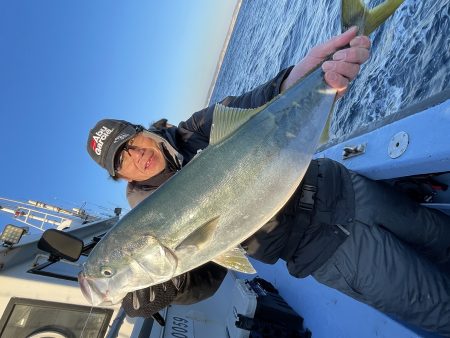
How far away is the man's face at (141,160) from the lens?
2.96 meters

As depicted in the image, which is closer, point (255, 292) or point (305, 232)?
point (305, 232)

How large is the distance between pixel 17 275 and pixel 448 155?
165 inches

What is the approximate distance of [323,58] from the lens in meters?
2.42

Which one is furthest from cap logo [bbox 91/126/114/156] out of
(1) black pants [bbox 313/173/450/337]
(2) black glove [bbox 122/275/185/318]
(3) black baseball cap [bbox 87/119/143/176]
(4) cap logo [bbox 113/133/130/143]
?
(1) black pants [bbox 313/173/450/337]

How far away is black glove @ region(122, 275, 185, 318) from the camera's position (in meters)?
2.54

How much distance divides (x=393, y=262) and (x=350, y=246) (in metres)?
0.32

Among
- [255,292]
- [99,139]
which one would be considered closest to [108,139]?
[99,139]

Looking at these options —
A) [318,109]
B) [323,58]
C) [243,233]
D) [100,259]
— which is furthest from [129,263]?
[323,58]

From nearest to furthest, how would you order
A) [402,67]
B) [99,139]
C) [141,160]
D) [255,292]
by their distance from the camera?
[141,160] → [99,139] → [255,292] → [402,67]

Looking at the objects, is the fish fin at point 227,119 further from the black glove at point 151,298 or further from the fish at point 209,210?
the black glove at point 151,298

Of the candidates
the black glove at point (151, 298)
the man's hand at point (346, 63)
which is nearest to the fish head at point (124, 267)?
the black glove at point (151, 298)

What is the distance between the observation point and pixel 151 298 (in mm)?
2541

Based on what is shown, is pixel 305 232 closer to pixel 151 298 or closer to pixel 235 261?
pixel 235 261

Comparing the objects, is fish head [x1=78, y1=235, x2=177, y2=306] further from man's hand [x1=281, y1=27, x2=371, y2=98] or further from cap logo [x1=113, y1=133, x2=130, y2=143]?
man's hand [x1=281, y1=27, x2=371, y2=98]
